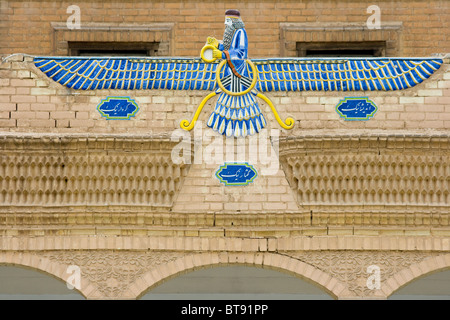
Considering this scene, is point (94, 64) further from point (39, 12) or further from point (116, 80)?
point (39, 12)

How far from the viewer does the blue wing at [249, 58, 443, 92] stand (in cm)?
1293

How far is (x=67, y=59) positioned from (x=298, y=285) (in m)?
3.52

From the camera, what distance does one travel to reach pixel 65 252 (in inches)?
494

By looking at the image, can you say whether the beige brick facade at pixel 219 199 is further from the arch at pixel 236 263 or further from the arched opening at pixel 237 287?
the arched opening at pixel 237 287

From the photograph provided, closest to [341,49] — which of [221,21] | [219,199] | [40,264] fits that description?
[221,21]

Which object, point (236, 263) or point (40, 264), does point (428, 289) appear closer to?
point (236, 263)

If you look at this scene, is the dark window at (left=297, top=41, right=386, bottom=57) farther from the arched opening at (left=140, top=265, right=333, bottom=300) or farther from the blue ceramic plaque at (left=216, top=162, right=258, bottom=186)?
the blue ceramic plaque at (left=216, top=162, right=258, bottom=186)

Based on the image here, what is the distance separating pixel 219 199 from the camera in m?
12.6

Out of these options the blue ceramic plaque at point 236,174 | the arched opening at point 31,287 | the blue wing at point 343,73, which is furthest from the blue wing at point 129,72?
the arched opening at point 31,287

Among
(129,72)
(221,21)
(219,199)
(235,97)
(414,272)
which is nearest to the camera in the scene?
(414,272)

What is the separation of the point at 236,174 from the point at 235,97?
77 cm

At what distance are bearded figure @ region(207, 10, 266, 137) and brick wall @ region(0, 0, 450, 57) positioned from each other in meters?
2.41

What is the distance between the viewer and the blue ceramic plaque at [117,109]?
506 inches

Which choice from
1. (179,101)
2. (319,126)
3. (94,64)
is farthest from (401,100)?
(94,64)
